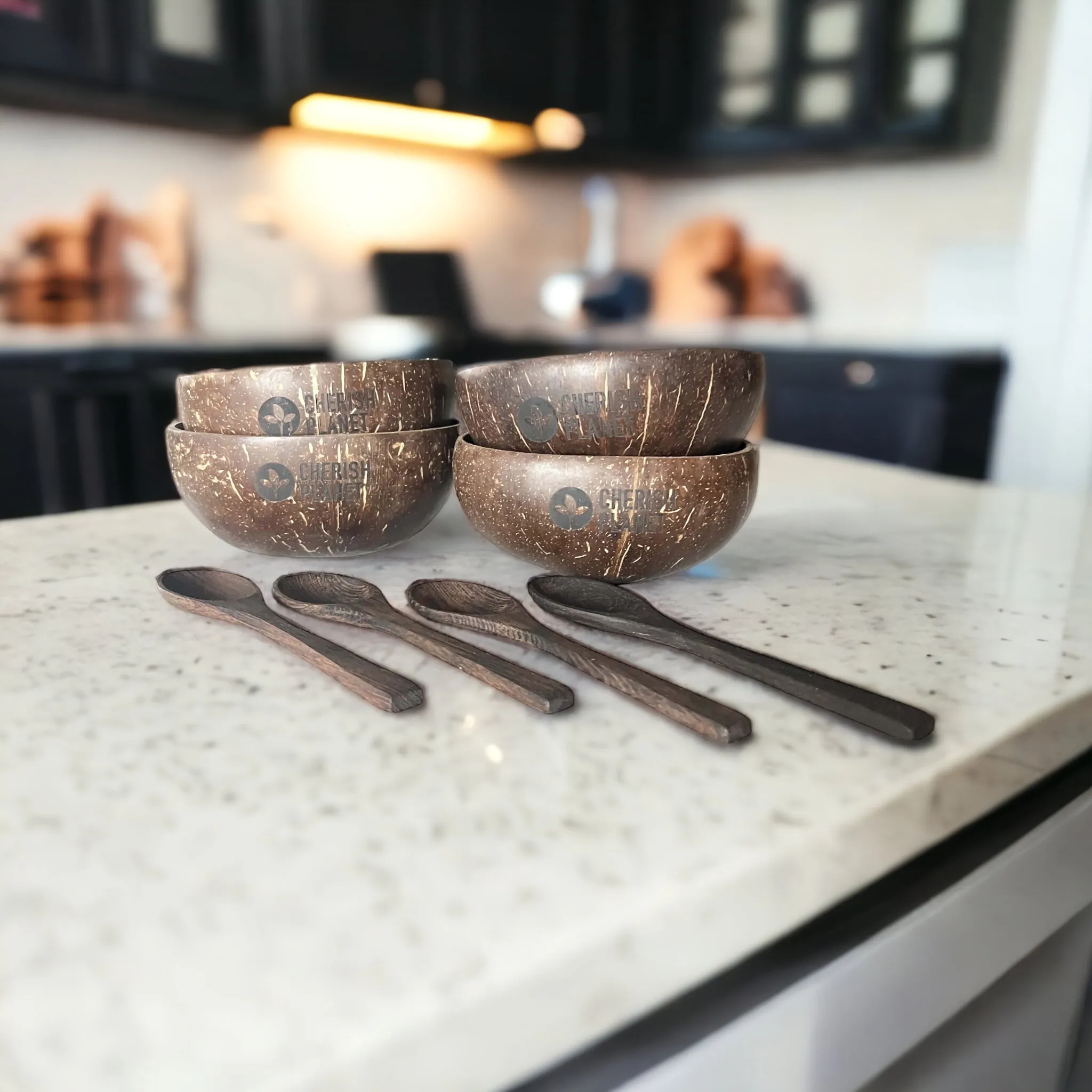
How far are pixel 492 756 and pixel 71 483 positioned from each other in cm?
205

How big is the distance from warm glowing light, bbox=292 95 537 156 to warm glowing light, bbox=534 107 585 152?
0.05 m

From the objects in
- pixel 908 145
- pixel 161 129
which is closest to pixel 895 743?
pixel 908 145

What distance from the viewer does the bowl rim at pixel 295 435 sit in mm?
525

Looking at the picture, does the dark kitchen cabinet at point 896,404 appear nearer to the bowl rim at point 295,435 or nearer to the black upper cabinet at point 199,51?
the black upper cabinet at point 199,51

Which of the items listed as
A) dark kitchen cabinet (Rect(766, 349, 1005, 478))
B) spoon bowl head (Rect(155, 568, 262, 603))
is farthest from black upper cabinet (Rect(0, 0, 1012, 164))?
spoon bowl head (Rect(155, 568, 262, 603))

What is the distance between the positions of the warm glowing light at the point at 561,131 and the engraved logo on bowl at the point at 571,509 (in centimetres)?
266

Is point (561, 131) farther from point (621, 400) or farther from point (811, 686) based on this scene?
point (811, 686)

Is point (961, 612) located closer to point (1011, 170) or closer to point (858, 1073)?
point (858, 1073)

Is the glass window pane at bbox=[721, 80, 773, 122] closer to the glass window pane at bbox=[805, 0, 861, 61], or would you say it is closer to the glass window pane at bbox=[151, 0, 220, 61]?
the glass window pane at bbox=[805, 0, 861, 61]

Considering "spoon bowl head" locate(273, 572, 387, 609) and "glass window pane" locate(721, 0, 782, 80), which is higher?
"glass window pane" locate(721, 0, 782, 80)

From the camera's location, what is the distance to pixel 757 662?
39 centimetres

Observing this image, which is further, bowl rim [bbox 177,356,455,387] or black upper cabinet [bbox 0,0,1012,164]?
black upper cabinet [bbox 0,0,1012,164]

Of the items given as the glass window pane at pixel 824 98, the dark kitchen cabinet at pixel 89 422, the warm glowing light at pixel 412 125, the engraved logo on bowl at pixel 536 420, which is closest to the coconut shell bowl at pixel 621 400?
the engraved logo on bowl at pixel 536 420

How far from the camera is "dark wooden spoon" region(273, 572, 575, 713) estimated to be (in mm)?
360
